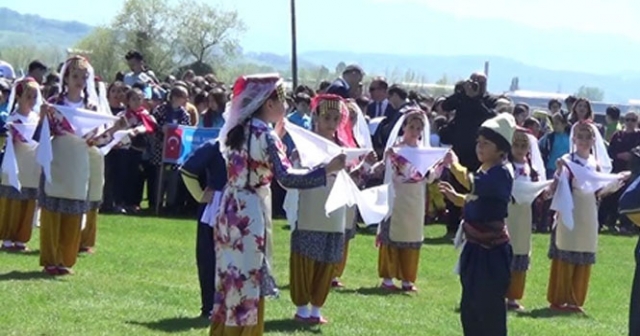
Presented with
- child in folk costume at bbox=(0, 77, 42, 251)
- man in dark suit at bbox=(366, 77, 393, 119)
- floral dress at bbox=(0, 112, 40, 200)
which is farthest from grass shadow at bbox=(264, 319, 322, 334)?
man in dark suit at bbox=(366, 77, 393, 119)

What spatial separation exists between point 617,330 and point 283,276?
388cm

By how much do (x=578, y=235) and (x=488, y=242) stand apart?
4.19 meters

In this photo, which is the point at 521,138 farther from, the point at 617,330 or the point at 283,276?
the point at 283,276

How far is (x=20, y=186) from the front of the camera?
15.9 metres

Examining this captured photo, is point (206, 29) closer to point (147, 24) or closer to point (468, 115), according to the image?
point (147, 24)

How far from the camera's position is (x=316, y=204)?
12.5 meters

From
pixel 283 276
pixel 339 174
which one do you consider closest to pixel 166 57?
pixel 283 276

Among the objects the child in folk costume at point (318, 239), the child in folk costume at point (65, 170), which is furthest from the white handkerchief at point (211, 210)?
the child in folk costume at point (65, 170)

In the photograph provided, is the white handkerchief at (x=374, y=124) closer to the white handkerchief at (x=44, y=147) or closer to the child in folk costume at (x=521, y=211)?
the child in folk costume at (x=521, y=211)

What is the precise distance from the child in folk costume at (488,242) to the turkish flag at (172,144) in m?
10.8

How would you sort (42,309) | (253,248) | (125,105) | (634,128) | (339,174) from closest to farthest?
(253,248) < (339,174) < (42,309) < (125,105) < (634,128)

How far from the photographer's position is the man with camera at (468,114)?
780 inches

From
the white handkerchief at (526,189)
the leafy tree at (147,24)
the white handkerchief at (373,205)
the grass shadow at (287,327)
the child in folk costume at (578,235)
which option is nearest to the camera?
the white handkerchief at (373,205)

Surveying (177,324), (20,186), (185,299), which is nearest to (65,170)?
(185,299)
